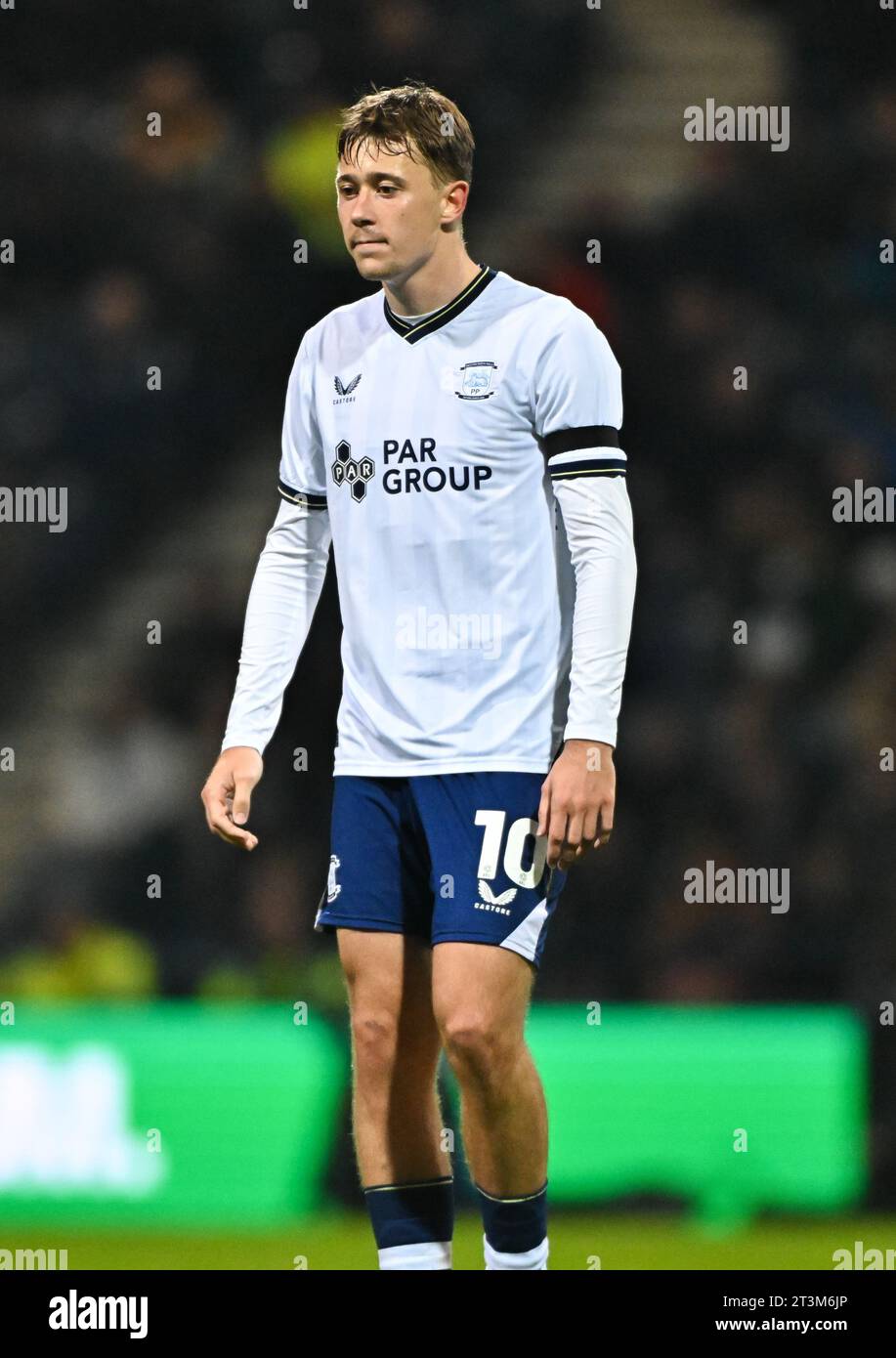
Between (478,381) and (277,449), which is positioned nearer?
(478,381)

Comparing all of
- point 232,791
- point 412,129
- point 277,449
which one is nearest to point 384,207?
point 412,129

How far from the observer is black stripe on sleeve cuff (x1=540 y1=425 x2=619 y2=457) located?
11.7ft

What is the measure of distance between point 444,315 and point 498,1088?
4.68ft

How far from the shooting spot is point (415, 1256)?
3.55m

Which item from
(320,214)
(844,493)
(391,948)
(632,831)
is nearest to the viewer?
(391,948)

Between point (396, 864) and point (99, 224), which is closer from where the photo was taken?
point (396, 864)

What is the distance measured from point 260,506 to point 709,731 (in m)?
2.41

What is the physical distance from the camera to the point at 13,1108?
20.7 ft

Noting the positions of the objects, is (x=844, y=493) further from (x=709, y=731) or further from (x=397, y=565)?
(x=397, y=565)

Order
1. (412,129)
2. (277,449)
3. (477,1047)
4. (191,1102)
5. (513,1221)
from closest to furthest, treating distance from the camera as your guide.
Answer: (477,1047)
(513,1221)
(412,129)
(191,1102)
(277,449)

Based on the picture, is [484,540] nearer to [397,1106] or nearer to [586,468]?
[586,468]

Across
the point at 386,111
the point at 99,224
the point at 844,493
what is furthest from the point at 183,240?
the point at 386,111

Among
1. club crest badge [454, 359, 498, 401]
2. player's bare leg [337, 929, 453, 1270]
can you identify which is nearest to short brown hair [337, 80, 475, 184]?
club crest badge [454, 359, 498, 401]

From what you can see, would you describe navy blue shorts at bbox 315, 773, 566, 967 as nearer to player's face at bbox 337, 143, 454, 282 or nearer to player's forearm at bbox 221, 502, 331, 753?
player's forearm at bbox 221, 502, 331, 753
